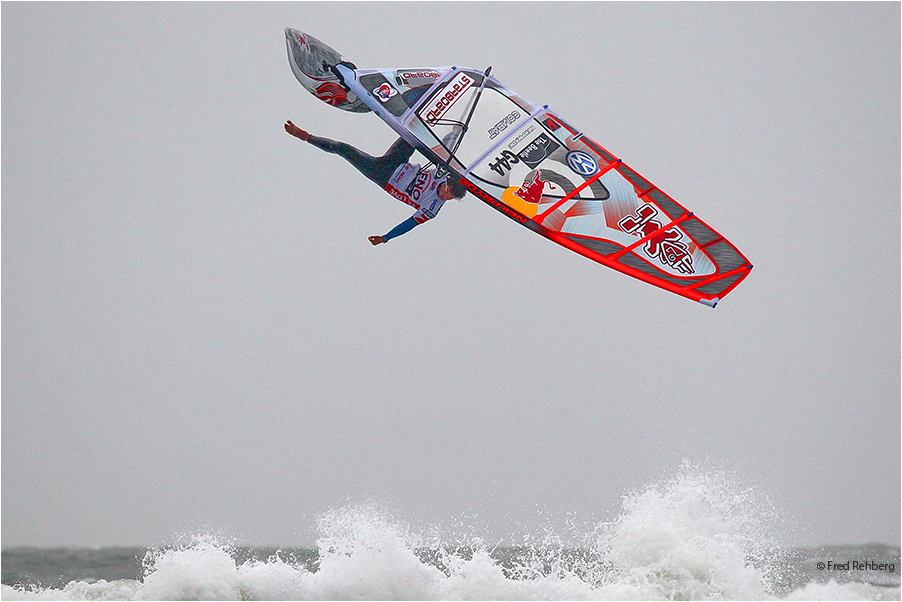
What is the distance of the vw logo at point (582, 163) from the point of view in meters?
6.04

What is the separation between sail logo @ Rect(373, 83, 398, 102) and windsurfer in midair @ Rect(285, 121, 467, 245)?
1.19 ft

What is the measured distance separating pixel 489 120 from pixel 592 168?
91 cm

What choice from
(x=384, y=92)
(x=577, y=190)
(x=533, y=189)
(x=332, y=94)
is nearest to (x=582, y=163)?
(x=577, y=190)

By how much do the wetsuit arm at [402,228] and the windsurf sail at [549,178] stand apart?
1.65 feet

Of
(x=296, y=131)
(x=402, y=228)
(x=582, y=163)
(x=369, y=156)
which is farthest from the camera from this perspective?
(x=582, y=163)

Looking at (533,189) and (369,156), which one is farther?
(533,189)

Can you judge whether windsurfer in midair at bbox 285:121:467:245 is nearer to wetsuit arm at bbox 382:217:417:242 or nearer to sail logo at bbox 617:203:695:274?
wetsuit arm at bbox 382:217:417:242

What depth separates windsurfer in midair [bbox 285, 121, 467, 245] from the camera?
19.0 ft

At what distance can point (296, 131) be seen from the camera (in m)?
5.63

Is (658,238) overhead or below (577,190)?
below

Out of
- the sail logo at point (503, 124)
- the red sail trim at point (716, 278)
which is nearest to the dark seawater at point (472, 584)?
the red sail trim at point (716, 278)

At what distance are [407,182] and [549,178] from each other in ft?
3.70

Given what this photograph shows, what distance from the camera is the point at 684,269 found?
19.5 feet

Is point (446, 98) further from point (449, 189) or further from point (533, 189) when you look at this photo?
point (533, 189)
